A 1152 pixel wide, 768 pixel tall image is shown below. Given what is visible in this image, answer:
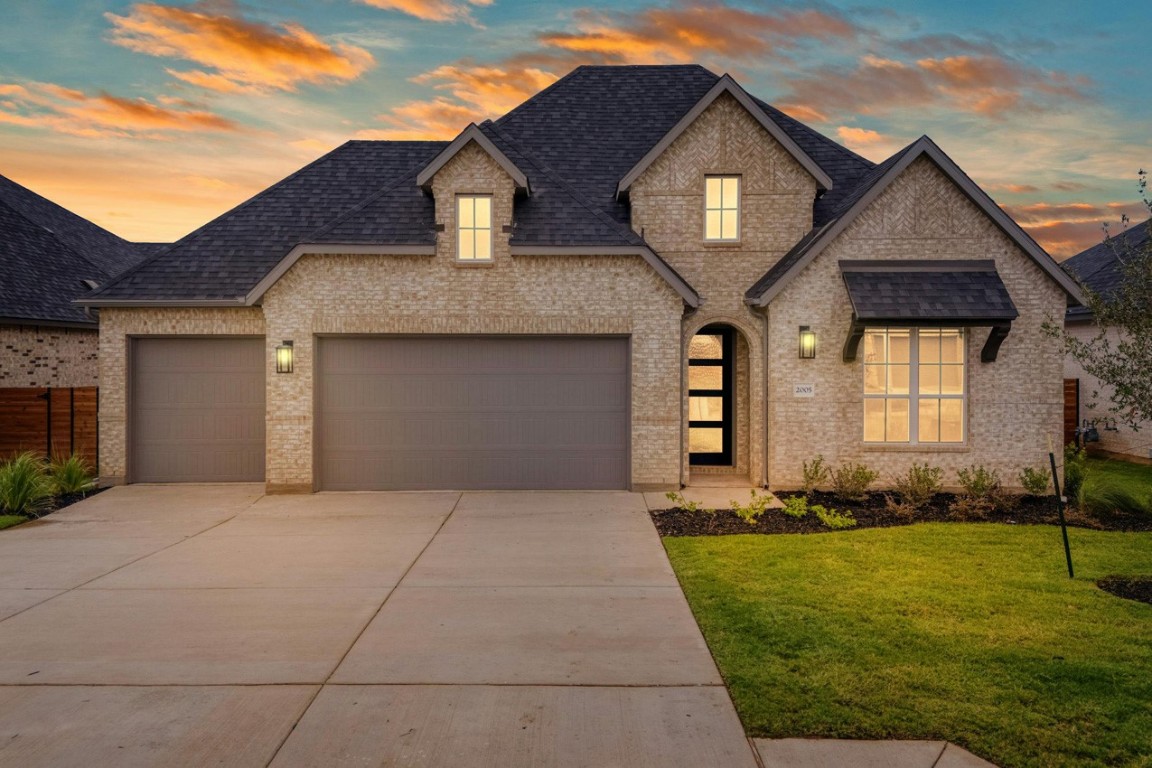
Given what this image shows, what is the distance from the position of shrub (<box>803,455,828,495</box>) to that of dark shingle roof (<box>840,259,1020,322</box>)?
105 inches

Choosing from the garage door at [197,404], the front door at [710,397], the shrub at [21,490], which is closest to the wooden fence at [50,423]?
the garage door at [197,404]

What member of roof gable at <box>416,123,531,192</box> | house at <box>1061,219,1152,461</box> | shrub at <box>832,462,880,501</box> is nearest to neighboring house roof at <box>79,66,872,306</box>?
roof gable at <box>416,123,531,192</box>

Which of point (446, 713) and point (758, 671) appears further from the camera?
point (758, 671)

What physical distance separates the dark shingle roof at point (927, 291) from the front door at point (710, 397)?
10.6 ft

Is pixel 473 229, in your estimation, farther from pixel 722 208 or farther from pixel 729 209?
pixel 729 209

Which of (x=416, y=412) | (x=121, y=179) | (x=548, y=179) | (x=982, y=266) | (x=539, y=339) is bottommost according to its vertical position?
(x=416, y=412)

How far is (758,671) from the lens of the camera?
17.6 feet

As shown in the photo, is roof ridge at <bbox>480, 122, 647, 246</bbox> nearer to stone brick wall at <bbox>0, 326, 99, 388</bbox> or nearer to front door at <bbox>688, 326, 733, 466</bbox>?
front door at <bbox>688, 326, 733, 466</bbox>

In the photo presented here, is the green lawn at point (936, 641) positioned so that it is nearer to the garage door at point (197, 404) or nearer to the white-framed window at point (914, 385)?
the white-framed window at point (914, 385)

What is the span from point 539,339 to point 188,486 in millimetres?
7200

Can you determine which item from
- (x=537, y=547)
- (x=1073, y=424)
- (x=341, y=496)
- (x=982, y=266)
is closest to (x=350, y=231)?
(x=341, y=496)

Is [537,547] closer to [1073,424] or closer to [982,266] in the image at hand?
[982,266]

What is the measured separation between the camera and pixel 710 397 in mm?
15508

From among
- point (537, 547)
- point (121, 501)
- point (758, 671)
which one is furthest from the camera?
point (121, 501)
